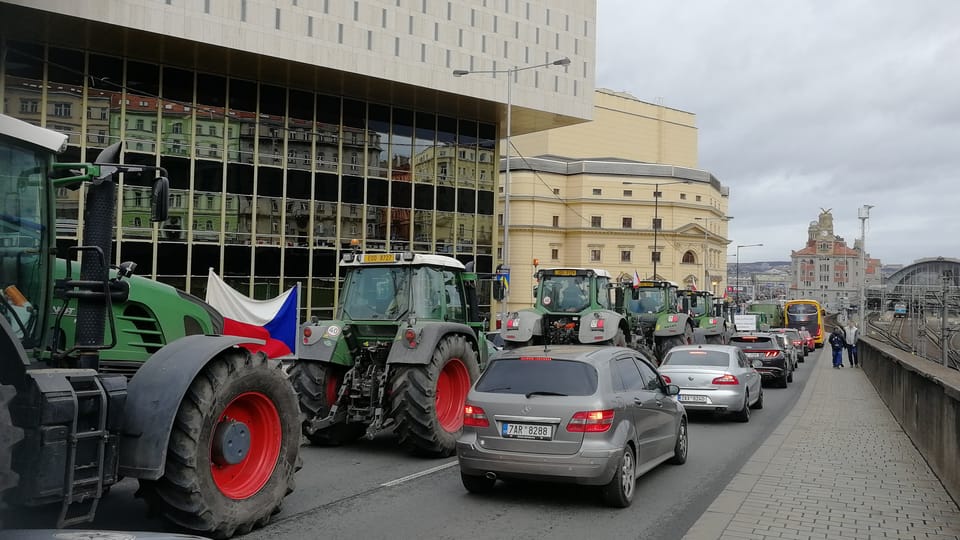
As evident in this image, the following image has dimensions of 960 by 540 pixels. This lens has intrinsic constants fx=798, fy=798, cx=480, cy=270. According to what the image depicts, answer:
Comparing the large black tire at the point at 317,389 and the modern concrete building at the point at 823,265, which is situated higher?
the modern concrete building at the point at 823,265

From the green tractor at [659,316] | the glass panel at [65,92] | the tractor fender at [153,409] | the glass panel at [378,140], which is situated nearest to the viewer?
the tractor fender at [153,409]

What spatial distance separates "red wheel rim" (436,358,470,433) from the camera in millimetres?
→ 11180

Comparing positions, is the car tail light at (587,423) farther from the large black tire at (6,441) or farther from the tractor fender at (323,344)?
the large black tire at (6,441)

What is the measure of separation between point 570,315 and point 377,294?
8.76m

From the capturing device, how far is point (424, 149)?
43.4 m

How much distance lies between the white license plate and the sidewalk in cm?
160

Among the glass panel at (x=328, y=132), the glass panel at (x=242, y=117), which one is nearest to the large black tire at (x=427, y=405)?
the glass panel at (x=242, y=117)

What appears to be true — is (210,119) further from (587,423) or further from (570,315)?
(587,423)

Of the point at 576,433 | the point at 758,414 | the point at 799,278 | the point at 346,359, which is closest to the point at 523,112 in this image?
the point at 758,414

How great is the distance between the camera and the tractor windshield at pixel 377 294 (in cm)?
1157

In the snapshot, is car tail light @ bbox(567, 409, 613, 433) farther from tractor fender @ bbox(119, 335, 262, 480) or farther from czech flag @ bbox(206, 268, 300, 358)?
czech flag @ bbox(206, 268, 300, 358)

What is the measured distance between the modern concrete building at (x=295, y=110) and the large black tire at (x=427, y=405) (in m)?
22.8

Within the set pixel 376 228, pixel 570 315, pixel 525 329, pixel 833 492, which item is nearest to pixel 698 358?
pixel 525 329

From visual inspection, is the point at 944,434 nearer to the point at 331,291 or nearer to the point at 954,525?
the point at 954,525
